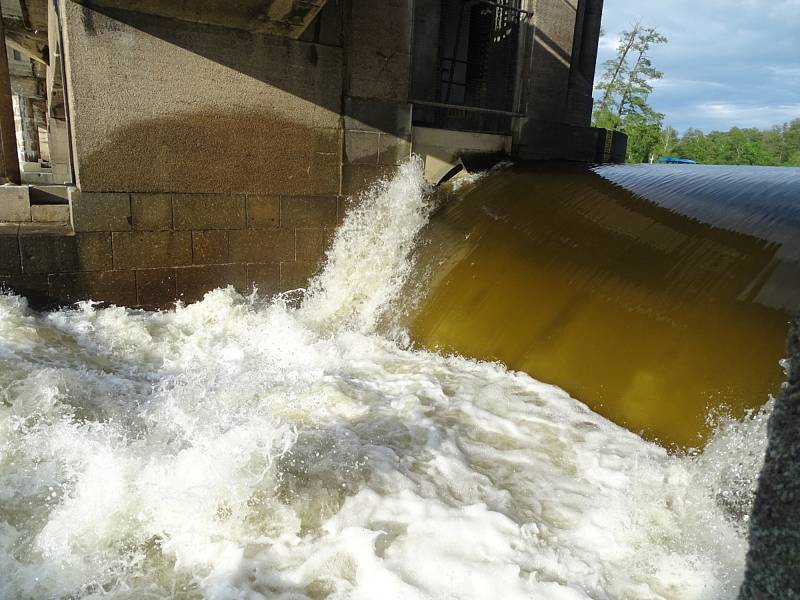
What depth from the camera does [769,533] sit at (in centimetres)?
105

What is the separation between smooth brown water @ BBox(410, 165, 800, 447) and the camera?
320 cm

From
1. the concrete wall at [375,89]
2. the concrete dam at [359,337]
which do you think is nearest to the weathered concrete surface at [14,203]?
the concrete dam at [359,337]

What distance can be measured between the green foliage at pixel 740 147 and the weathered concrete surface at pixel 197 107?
45.0m

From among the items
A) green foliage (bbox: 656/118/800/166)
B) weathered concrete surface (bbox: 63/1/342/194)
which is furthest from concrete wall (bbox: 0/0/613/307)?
green foliage (bbox: 656/118/800/166)

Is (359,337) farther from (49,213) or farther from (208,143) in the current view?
(49,213)

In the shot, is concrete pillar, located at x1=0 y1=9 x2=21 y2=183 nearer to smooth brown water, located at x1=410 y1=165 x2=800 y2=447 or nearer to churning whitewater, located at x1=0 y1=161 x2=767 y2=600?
churning whitewater, located at x1=0 y1=161 x2=767 y2=600

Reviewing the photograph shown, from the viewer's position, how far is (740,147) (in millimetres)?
48281

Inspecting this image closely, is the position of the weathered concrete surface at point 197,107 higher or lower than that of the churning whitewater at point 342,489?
higher

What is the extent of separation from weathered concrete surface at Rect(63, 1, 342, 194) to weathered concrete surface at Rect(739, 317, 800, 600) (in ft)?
17.4

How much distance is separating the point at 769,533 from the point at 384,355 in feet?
12.4

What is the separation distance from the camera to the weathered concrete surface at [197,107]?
479cm

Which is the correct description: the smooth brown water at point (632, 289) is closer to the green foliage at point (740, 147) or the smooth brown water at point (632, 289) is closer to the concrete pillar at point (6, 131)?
the concrete pillar at point (6, 131)

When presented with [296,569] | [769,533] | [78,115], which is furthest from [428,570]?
[78,115]

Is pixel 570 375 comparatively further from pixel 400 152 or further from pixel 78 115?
pixel 78 115
